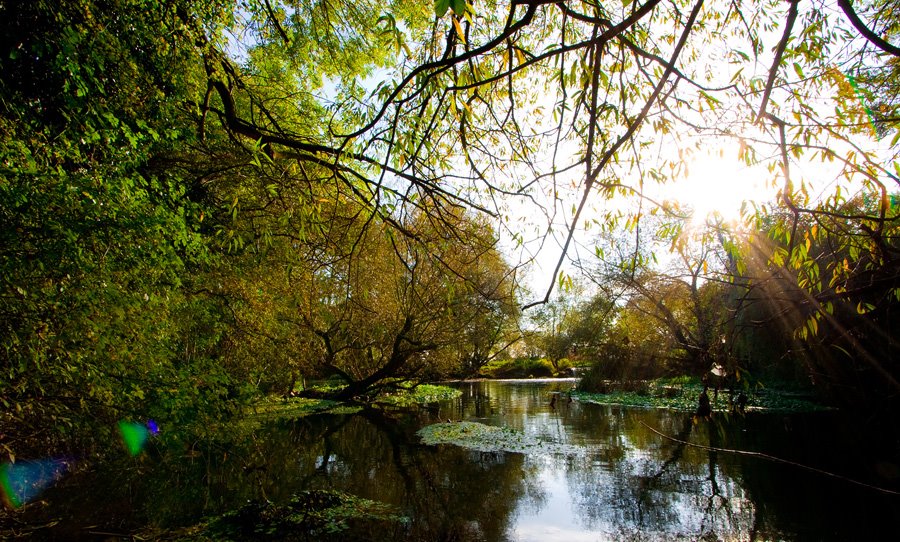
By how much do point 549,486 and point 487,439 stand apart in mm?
3949

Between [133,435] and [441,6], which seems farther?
[133,435]

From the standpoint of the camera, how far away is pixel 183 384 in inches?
237

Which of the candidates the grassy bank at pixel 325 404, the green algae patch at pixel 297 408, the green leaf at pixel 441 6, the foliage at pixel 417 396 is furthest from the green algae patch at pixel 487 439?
the green leaf at pixel 441 6

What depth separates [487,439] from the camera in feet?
39.0

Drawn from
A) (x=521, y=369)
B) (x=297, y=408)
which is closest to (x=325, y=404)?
(x=297, y=408)

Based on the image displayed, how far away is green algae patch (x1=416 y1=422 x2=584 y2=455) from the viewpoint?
10.7m

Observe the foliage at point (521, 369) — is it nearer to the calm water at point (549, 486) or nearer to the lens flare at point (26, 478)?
the calm water at point (549, 486)

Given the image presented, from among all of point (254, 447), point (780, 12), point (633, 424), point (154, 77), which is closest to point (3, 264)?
point (154, 77)

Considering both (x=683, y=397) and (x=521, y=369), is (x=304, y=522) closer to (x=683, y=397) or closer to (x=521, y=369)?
(x=683, y=397)

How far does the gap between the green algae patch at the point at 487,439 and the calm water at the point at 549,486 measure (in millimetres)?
383

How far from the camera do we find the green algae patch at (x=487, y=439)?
1073cm

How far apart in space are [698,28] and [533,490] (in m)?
6.91

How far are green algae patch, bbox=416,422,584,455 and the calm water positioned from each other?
0.38m

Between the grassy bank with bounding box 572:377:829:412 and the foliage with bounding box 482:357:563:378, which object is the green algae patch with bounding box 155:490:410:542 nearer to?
the grassy bank with bounding box 572:377:829:412
